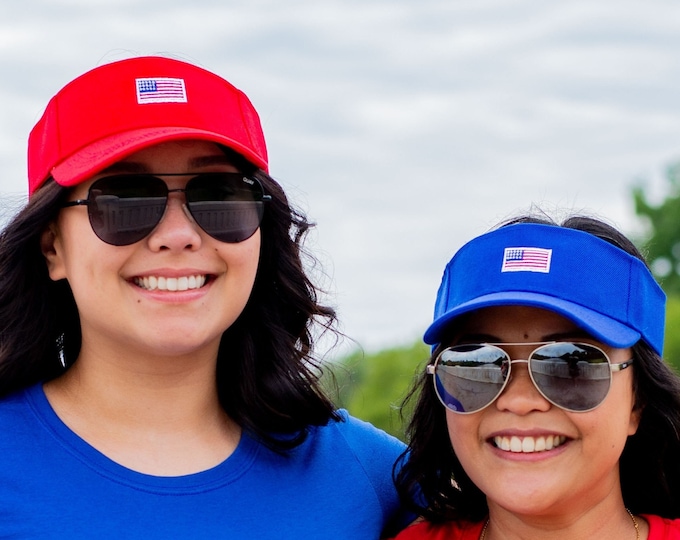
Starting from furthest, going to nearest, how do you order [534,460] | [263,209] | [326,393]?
[326,393] < [263,209] < [534,460]

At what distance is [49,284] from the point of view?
3459 millimetres

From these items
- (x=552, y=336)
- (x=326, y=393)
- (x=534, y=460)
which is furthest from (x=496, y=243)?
(x=326, y=393)

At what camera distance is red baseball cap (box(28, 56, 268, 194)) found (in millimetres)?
3088

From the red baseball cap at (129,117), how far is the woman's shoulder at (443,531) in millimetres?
1253

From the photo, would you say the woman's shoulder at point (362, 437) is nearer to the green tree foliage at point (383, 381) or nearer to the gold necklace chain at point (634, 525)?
the gold necklace chain at point (634, 525)

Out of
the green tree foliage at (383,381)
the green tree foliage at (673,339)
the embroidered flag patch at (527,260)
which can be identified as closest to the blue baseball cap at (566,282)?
the embroidered flag patch at (527,260)

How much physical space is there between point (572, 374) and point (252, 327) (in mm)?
1162

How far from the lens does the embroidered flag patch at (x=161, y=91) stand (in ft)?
10.4

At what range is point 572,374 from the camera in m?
3.05

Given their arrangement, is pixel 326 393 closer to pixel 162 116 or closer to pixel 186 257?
pixel 186 257

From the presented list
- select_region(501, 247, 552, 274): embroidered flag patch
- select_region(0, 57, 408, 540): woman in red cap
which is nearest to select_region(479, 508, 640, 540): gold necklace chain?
select_region(0, 57, 408, 540): woman in red cap

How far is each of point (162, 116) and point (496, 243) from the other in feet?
3.46

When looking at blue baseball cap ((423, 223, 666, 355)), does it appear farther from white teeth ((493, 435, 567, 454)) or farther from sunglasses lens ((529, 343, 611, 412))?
white teeth ((493, 435, 567, 454))

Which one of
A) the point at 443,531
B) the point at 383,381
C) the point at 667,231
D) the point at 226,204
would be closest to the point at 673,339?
the point at 383,381
